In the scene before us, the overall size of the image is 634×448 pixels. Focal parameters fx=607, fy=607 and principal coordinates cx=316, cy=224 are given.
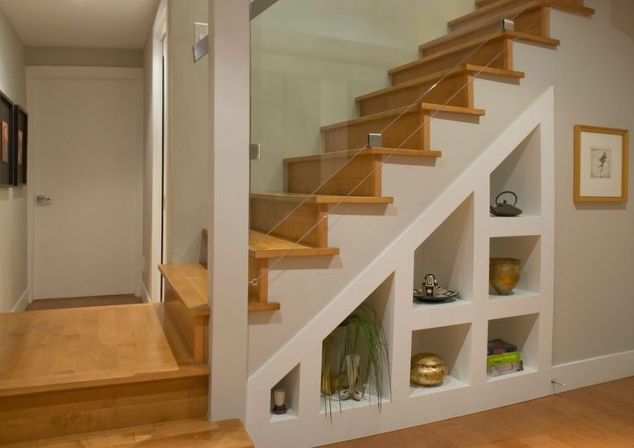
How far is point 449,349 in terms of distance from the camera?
305cm

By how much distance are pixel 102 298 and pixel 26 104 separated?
1890 mm

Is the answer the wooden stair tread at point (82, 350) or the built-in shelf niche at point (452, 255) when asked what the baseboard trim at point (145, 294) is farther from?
the built-in shelf niche at point (452, 255)

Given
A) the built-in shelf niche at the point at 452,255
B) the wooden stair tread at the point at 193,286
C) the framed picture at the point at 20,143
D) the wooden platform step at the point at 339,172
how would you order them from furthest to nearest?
the framed picture at the point at 20,143
the built-in shelf niche at the point at 452,255
the wooden platform step at the point at 339,172
the wooden stair tread at the point at 193,286

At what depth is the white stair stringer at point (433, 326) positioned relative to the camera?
2.46 m

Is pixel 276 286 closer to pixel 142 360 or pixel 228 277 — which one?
pixel 228 277

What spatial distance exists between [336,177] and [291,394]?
0.94 m

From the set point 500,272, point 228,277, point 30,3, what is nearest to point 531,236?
point 500,272

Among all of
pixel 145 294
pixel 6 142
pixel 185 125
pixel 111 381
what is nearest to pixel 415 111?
pixel 185 125

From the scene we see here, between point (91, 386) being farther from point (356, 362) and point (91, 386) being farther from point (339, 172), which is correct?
point (339, 172)

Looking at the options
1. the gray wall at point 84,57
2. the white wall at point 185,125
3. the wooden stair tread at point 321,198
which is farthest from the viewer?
the gray wall at point 84,57

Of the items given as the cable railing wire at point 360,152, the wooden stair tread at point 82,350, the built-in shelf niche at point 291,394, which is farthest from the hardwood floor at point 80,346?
the cable railing wire at point 360,152

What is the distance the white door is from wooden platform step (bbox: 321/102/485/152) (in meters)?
3.63

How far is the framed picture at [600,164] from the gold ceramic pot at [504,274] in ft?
1.76

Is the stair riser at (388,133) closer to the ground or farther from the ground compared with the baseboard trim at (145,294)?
farther from the ground
